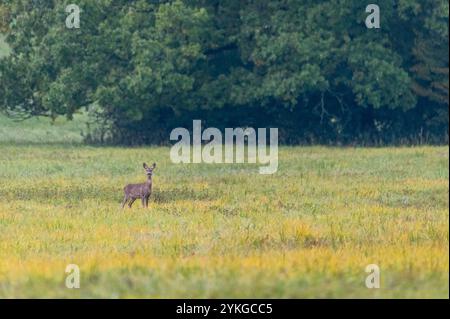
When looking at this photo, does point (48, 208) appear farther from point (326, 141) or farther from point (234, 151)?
point (326, 141)

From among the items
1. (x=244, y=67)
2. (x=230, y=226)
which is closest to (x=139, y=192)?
(x=230, y=226)

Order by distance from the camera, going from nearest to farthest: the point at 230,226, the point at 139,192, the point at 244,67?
1. the point at 230,226
2. the point at 139,192
3. the point at 244,67

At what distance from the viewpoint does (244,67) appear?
48.5 meters

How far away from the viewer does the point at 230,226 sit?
2020 cm

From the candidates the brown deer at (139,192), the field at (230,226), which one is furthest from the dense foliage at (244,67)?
the brown deer at (139,192)

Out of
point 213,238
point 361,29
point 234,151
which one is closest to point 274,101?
point 361,29

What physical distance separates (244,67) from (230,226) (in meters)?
28.7

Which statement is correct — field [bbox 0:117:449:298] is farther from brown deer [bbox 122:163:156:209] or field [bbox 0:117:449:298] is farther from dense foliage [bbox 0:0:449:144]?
dense foliage [bbox 0:0:449:144]

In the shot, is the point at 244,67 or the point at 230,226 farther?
the point at 244,67

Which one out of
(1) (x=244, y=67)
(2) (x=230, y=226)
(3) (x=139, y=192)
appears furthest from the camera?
(1) (x=244, y=67)

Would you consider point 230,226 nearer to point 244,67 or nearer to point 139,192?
point 139,192

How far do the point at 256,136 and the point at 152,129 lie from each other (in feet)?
12.9

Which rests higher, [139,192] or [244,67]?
[244,67]

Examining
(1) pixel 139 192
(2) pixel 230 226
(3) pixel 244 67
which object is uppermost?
(3) pixel 244 67
